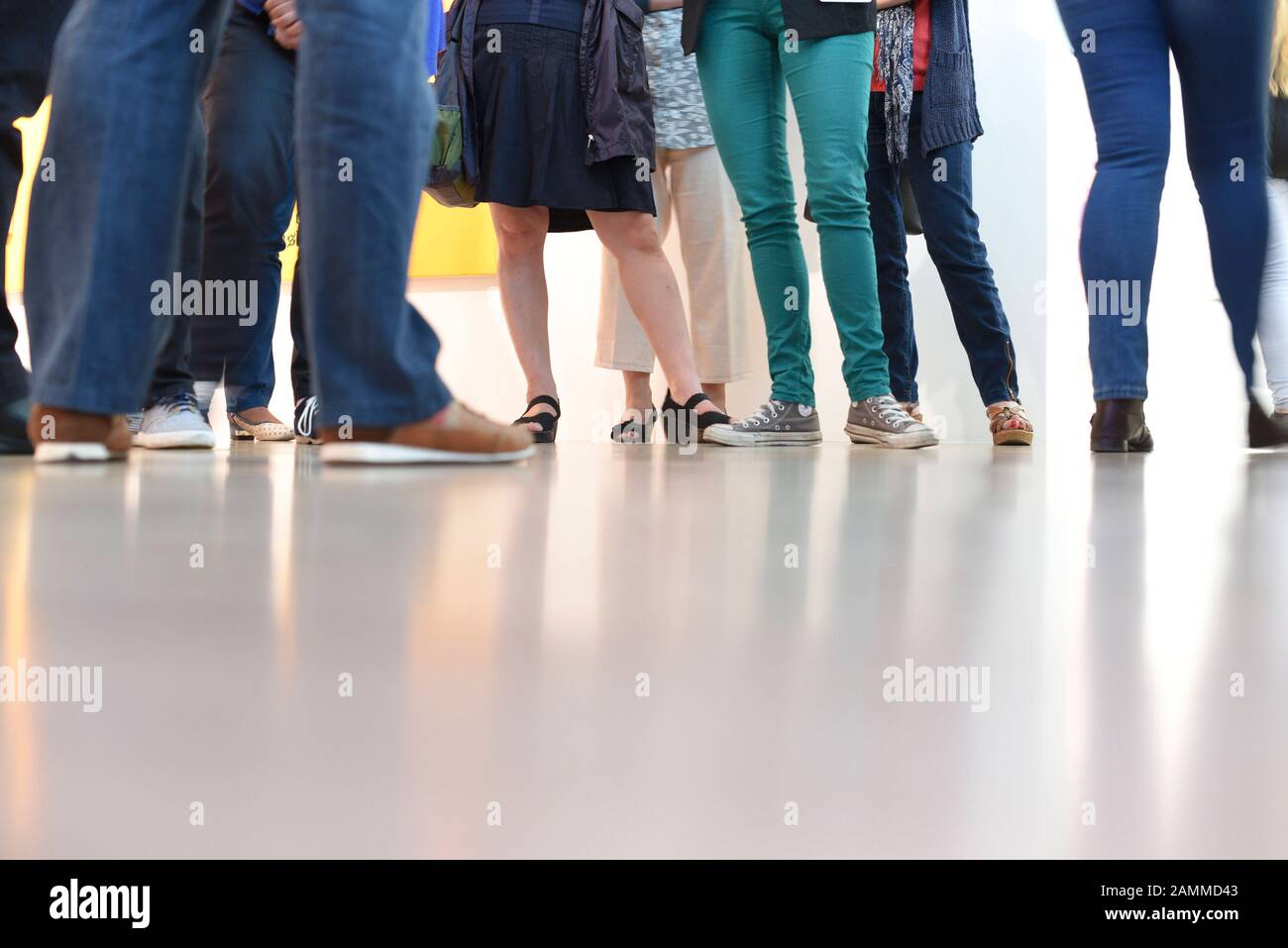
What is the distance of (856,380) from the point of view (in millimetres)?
2215

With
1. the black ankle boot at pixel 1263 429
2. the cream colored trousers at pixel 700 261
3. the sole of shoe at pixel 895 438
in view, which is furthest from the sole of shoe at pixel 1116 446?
the cream colored trousers at pixel 700 261

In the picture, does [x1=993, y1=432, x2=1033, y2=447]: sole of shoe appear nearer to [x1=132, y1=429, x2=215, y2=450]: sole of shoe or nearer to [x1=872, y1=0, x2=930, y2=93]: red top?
[x1=872, y1=0, x2=930, y2=93]: red top

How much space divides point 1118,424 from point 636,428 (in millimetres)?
1536

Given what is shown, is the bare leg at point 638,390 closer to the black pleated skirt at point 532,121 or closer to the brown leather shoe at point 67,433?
the black pleated skirt at point 532,121

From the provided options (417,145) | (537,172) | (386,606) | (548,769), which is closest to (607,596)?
(386,606)

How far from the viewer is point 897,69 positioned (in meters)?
2.71


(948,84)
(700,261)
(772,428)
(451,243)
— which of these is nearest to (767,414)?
(772,428)

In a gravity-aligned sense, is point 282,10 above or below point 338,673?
above

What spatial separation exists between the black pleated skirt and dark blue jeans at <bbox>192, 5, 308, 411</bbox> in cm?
43

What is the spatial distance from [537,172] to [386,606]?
213 centimetres

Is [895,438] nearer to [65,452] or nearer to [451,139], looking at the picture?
[451,139]

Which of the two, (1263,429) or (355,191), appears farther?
(1263,429)

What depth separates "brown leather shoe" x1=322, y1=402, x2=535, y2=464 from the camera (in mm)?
1160

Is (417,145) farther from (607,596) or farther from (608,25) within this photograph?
(608,25)
